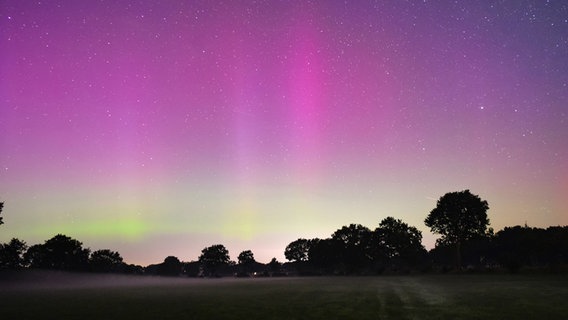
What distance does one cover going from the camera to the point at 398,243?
16088 centimetres

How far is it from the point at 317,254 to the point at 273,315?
17180 cm

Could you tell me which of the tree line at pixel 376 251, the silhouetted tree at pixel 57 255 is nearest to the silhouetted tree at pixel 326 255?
the tree line at pixel 376 251


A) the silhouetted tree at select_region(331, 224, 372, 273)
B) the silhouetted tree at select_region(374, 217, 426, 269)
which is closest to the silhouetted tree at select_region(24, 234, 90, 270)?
the silhouetted tree at select_region(331, 224, 372, 273)

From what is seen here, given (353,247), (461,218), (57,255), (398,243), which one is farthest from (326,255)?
(57,255)

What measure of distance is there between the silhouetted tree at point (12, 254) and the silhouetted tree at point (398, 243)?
488ft

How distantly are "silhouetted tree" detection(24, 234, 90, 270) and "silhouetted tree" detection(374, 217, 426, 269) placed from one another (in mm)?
130852

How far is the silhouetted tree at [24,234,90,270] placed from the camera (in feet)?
553

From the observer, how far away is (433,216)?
111 metres

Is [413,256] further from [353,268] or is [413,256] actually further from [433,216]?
[433,216]

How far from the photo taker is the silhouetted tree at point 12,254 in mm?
159050

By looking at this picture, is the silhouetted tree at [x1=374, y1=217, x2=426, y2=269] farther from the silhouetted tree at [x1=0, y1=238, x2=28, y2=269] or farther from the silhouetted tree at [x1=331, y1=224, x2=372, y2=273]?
the silhouetted tree at [x1=0, y1=238, x2=28, y2=269]

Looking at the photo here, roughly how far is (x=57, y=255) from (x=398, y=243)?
144605 mm

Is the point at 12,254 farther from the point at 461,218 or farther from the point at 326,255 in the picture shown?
the point at 461,218

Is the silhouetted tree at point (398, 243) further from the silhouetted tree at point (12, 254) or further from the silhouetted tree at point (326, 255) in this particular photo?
the silhouetted tree at point (12, 254)
